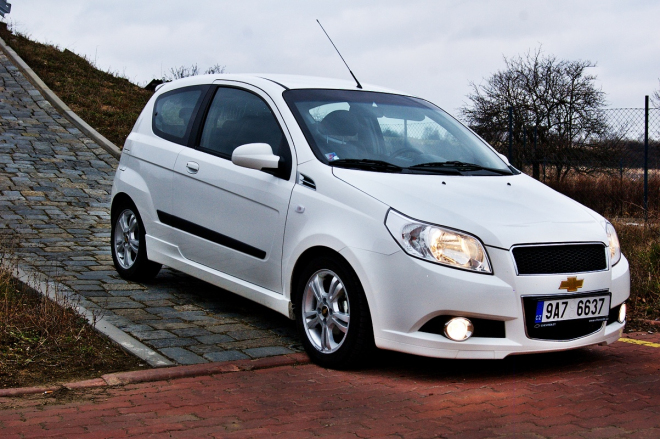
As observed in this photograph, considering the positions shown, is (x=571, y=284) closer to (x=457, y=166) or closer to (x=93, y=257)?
(x=457, y=166)

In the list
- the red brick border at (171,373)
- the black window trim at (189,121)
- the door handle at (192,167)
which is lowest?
the red brick border at (171,373)

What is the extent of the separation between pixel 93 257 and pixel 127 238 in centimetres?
152

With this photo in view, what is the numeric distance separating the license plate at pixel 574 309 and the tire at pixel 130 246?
12.2ft

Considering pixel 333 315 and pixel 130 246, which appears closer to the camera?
pixel 333 315

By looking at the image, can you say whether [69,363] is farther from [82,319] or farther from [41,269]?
[41,269]

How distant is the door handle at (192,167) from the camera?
6.06m

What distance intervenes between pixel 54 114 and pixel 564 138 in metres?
15.3

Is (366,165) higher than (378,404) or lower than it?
higher

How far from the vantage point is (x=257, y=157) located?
522 centimetres

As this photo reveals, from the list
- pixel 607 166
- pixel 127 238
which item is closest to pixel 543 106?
pixel 607 166

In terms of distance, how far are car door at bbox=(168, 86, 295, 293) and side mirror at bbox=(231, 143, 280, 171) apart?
142mm

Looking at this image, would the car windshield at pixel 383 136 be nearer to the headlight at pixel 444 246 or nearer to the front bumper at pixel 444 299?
the headlight at pixel 444 246

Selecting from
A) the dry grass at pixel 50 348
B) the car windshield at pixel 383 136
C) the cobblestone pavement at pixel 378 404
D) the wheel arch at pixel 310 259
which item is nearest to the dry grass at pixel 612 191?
the car windshield at pixel 383 136

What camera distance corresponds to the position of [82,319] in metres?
5.50
